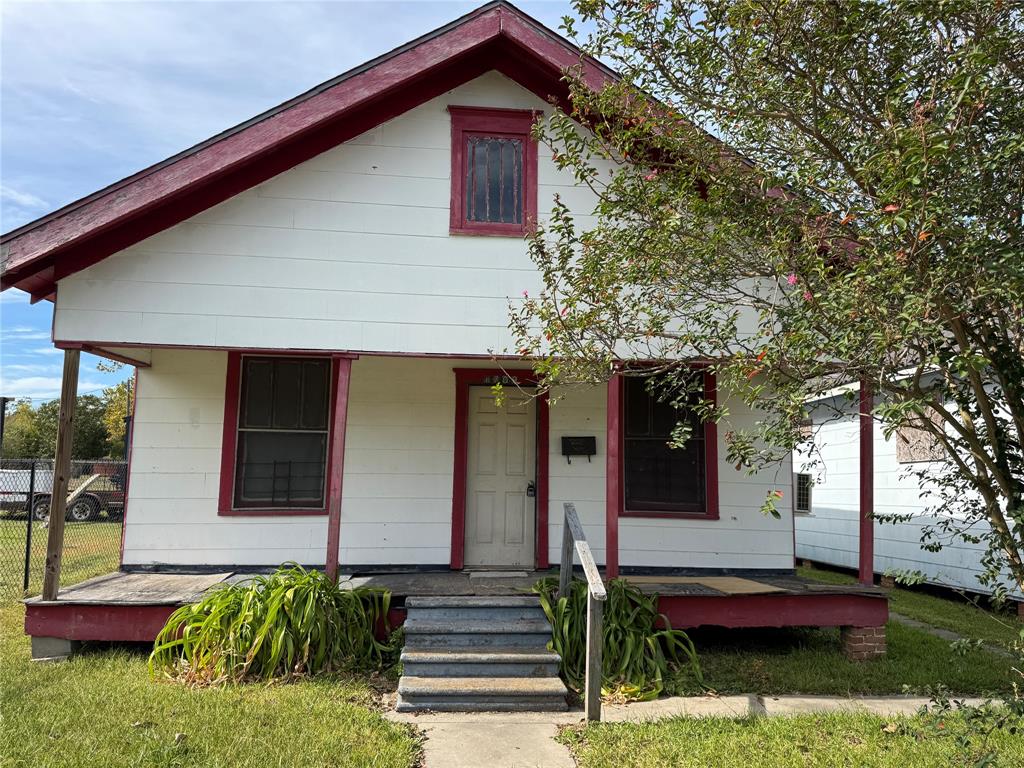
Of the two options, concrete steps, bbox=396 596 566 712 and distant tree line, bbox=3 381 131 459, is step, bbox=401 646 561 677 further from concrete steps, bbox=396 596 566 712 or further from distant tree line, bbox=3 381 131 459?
distant tree line, bbox=3 381 131 459

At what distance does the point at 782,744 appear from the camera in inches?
177

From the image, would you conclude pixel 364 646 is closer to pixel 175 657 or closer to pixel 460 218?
pixel 175 657

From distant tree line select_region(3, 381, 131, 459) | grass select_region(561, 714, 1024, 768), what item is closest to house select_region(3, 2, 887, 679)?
grass select_region(561, 714, 1024, 768)

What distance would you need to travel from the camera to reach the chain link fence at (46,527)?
9.36 m

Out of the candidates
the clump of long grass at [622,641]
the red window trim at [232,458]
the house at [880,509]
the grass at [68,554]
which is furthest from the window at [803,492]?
the grass at [68,554]

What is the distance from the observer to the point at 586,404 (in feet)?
26.8

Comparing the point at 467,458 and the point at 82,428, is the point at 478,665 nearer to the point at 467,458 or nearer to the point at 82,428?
the point at 467,458

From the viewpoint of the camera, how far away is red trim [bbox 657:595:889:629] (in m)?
6.38

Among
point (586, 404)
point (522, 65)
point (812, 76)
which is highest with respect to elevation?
point (522, 65)

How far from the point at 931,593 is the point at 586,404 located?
22.2ft

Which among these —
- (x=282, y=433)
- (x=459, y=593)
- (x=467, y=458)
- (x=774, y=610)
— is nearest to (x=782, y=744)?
(x=774, y=610)

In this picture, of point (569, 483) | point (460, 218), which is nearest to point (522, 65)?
point (460, 218)

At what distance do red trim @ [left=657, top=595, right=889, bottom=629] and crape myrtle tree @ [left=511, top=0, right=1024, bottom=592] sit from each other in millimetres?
2352

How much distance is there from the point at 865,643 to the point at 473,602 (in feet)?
12.1
